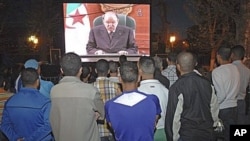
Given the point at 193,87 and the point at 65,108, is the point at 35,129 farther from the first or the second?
the point at 193,87

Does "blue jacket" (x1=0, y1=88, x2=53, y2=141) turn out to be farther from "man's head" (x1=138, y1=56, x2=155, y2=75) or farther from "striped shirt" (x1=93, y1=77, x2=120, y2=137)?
"man's head" (x1=138, y1=56, x2=155, y2=75)

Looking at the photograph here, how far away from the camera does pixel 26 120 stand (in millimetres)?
3150

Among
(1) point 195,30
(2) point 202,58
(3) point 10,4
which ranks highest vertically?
(3) point 10,4

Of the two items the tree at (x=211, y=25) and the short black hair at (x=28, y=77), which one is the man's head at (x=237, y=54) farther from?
the tree at (x=211, y=25)

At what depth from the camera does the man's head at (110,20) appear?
40.0ft

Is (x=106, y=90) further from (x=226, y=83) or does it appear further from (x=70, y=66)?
(x=226, y=83)

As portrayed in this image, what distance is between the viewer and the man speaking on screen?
1217cm

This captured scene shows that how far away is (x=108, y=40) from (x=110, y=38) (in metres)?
0.10

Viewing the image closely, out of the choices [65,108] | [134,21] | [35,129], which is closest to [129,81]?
[65,108]

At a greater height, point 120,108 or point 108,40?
point 108,40

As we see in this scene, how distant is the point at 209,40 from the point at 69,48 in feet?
31.0

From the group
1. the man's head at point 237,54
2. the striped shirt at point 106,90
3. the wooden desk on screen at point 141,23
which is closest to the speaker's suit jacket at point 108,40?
the wooden desk on screen at point 141,23

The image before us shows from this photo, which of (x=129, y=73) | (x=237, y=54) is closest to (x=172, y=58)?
(x=237, y=54)

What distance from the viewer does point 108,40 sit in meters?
12.2
